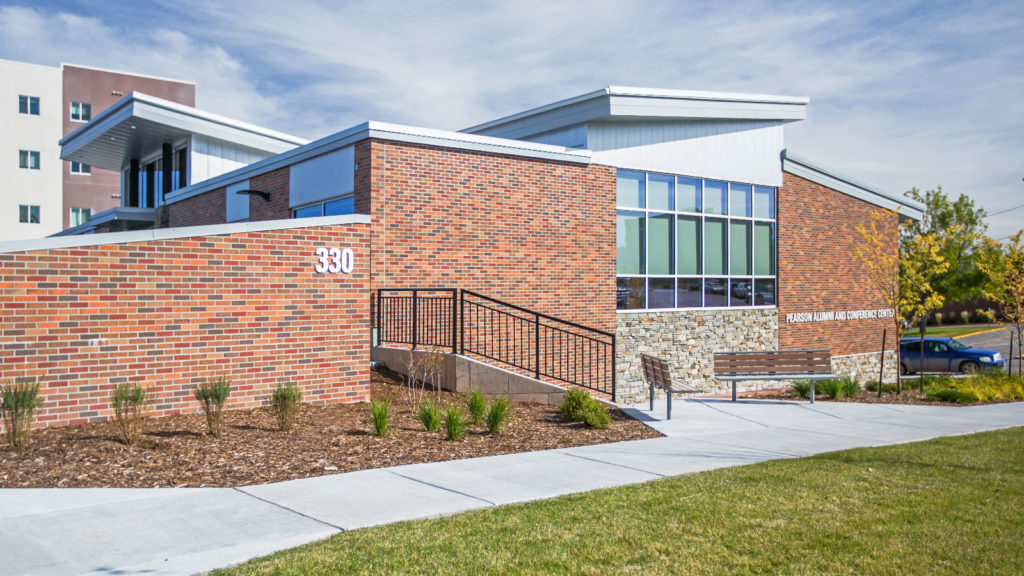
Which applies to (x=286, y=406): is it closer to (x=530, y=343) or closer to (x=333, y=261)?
(x=333, y=261)

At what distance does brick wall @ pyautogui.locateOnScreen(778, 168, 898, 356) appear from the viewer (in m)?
20.0

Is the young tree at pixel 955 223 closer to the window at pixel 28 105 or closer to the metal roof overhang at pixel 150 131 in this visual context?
the metal roof overhang at pixel 150 131

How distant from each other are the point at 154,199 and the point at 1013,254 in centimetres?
2338

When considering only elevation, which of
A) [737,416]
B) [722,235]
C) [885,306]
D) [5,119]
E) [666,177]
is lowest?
[737,416]

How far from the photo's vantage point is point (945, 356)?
25.4 meters

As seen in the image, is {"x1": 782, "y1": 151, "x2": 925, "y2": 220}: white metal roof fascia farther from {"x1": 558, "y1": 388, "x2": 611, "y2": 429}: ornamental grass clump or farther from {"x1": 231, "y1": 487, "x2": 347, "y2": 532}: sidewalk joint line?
{"x1": 231, "y1": 487, "x2": 347, "y2": 532}: sidewalk joint line

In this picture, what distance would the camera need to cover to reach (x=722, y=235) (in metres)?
18.6

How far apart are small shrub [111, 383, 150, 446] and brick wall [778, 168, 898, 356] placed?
15877mm

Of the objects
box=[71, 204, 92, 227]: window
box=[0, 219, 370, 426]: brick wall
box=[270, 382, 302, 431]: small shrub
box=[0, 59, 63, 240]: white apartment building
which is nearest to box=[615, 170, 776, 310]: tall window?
box=[0, 219, 370, 426]: brick wall

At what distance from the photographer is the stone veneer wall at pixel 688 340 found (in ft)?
53.5

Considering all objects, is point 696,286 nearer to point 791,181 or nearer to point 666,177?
point 666,177

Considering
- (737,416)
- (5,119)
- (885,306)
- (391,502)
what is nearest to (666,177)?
(737,416)

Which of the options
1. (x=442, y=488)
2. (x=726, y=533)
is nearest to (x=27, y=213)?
(x=442, y=488)

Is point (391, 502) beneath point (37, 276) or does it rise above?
beneath
